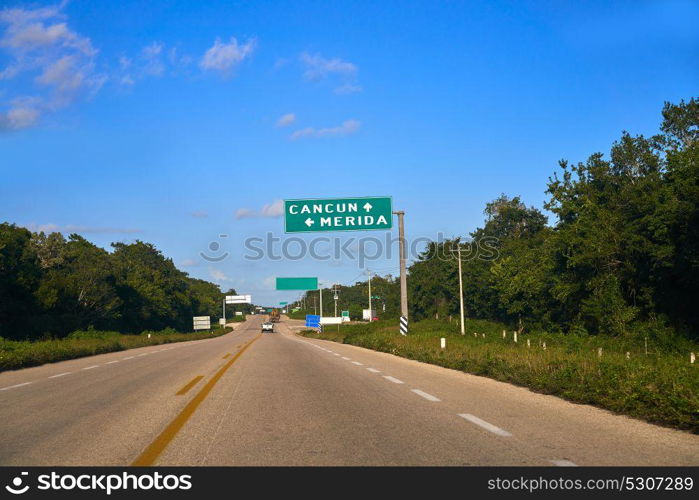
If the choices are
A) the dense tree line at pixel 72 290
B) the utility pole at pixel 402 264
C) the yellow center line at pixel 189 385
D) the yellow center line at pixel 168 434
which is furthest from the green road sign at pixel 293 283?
the yellow center line at pixel 168 434

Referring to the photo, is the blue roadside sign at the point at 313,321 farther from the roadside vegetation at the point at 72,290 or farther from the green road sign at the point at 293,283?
the roadside vegetation at the point at 72,290

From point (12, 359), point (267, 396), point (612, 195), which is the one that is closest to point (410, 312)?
point (612, 195)

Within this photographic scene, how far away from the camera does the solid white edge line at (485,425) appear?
815cm

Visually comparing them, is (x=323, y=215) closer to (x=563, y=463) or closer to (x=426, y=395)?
(x=426, y=395)

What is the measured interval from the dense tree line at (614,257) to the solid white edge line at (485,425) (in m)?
30.2

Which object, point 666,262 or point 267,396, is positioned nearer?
point 267,396

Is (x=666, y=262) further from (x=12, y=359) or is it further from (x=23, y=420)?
(x=23, y=420)

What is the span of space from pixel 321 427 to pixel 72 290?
68.8 m

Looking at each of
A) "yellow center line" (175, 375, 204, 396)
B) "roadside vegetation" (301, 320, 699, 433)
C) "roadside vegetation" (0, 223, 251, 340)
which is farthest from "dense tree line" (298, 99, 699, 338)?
"roadside vegetation" (0, 223, 251, 340)

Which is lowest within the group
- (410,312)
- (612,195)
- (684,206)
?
(410,312)

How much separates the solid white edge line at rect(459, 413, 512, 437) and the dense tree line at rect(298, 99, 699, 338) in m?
30.2

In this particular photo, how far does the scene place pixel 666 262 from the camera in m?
38.9

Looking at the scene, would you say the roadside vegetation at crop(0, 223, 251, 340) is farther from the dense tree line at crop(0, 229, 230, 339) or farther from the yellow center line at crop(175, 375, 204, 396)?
the yellow center line at crop(175, 375, 204, 396)
